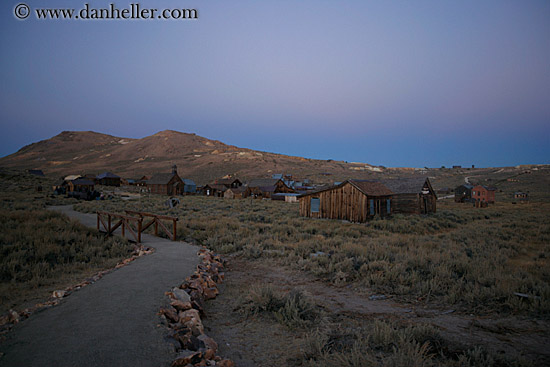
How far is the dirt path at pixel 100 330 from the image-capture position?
3.45 meters

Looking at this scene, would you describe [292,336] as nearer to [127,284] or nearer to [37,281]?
[127,284]

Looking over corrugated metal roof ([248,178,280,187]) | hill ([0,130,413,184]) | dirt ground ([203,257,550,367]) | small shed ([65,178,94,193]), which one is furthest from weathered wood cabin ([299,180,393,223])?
hill ([0,130,413,184])

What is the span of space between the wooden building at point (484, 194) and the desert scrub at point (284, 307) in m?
46.8

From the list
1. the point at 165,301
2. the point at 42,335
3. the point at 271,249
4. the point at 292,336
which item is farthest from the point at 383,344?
the point at 271,249

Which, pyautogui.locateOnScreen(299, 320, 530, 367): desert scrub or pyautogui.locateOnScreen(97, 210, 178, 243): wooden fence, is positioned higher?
pyautogui.locateOnScreen(97, 210, 178, 243): wooden fence

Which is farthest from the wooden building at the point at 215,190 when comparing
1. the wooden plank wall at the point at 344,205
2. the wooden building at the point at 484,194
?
the wooden building at the point at 484,194

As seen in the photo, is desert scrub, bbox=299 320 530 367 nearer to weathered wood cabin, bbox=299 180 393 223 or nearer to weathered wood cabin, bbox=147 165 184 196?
weathered wood cabin, bbox=299 180 393 223

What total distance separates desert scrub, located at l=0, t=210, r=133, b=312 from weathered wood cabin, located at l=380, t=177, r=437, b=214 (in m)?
23.7

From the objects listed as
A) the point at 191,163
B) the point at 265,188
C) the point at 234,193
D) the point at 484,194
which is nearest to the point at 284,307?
the point at 265,188

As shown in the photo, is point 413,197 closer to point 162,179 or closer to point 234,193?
point 234,193

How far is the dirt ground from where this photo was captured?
431cm

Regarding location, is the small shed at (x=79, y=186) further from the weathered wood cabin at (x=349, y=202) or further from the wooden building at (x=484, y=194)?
the wooden building at (x=484, y=194)

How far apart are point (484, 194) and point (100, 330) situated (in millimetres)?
50838

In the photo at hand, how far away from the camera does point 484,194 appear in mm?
41594
